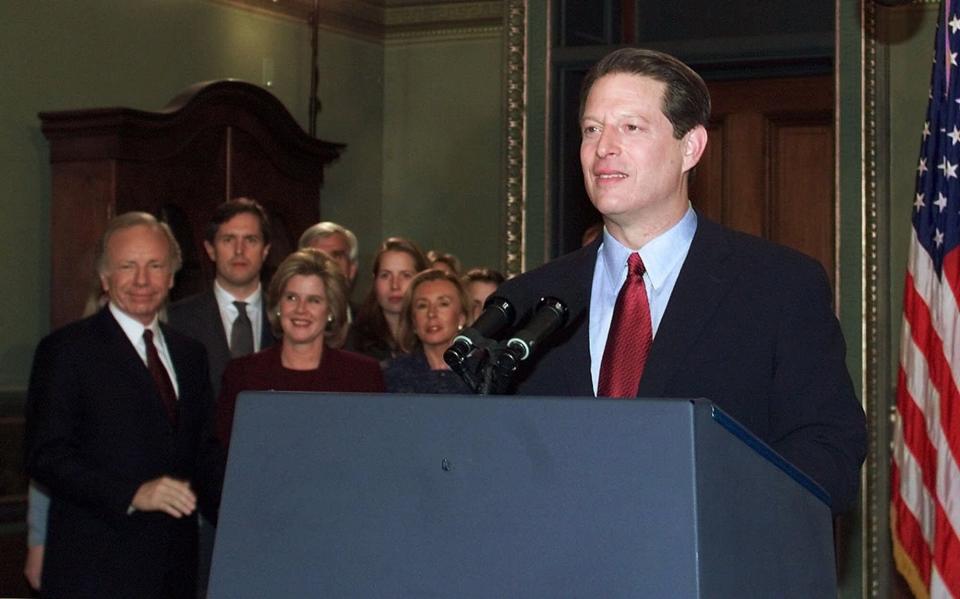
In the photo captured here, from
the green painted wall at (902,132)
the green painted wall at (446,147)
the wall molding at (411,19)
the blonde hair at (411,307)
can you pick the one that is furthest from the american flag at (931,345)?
the wall molding at (411,19)

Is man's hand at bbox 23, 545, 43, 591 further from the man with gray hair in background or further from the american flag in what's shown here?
the american flag

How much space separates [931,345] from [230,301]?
2198 millimetres

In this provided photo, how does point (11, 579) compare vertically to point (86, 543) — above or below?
below

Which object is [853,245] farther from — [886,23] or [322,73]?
[322,73]

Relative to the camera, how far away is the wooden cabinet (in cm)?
627

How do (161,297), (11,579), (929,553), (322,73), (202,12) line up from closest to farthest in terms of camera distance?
(161,297) < (929,553) < (11,579) < (202,12) < (322,73)

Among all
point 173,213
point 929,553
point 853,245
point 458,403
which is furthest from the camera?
point 173,213

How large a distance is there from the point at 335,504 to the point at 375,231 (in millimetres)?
7457

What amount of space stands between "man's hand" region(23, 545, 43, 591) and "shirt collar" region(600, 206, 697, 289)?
7.56 ft

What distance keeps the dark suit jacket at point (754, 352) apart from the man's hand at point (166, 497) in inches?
66.4

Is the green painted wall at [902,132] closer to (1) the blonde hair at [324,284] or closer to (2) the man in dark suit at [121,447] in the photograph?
(1) the blonde hair at [324,284]

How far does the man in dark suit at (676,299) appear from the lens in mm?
1966

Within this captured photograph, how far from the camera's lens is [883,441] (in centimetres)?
568

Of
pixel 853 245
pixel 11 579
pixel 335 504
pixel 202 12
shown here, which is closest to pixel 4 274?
pixel 11 579
